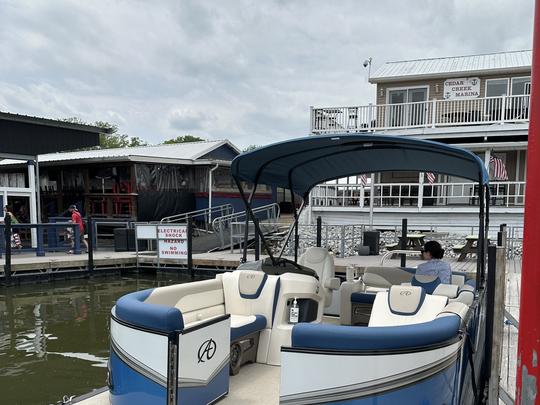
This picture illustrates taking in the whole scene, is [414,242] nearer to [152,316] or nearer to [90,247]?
[90,247]

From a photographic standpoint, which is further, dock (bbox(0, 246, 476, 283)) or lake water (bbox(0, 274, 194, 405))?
dock (bbox(0, 246, 476, 283))

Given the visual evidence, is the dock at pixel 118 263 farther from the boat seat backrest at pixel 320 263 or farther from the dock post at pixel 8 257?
the boat seat backrest at pixel 320 263

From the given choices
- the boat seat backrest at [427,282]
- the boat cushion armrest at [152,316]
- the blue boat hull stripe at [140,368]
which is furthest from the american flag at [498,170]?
the blue boat hull stripe at [140,368]

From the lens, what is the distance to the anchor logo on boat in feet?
9.49

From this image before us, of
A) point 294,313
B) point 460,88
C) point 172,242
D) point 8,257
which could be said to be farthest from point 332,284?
point 460,88

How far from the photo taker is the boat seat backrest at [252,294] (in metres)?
4.11

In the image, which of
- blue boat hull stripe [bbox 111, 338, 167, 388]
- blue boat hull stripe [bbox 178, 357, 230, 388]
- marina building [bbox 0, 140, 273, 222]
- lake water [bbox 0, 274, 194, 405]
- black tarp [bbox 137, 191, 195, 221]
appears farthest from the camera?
black tarp [bbox 137, 191, 195, 221]

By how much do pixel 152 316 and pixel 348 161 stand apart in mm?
3358

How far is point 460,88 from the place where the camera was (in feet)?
54.2

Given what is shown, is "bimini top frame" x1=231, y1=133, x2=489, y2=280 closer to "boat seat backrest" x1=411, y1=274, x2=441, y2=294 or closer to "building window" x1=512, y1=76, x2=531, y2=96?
"boat seat backrest" x1=411, y1=274, x2=441, y2=294

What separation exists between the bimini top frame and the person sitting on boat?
15.6 inches

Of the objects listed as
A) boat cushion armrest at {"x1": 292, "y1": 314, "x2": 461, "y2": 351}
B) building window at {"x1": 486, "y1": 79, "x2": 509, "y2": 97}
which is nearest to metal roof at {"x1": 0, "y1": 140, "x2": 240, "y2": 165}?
building window at {"x1": 486, "y1": 79, "x2": 509, "y2": 97}

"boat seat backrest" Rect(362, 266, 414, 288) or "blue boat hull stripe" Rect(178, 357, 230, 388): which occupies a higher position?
"boat seat backrest" Rect(362, 266, 414, 288)

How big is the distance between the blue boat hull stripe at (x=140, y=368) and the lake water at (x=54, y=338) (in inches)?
109
